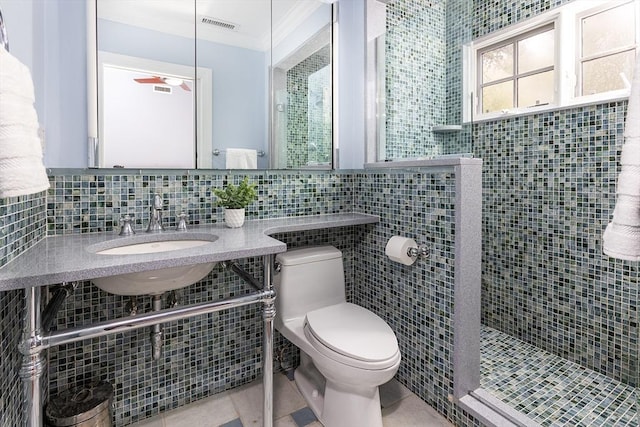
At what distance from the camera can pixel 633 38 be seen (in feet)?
5.99

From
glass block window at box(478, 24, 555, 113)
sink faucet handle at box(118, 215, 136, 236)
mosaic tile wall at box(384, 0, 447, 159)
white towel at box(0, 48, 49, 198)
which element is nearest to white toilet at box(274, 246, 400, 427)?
sink faucet handle at box(118, 215, 136, 236)

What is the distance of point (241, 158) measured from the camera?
1.85m

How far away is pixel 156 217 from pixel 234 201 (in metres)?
0.35

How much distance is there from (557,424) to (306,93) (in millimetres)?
2016

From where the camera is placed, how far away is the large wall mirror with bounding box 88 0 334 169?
1567 mm

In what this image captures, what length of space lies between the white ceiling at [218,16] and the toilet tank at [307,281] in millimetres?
1149

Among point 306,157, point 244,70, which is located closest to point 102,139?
point 244,70

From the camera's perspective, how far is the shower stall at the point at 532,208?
178cm

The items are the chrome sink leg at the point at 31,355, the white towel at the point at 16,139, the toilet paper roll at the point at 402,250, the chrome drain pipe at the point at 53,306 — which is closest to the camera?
the white towel at the point at 16,139

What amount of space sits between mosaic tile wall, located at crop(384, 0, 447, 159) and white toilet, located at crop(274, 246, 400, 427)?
796 millimetres

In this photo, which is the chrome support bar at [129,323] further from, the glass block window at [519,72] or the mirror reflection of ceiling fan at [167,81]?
the glass block window at [519,72]

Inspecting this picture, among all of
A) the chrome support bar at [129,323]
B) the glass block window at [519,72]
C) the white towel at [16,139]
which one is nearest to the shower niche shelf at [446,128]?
the glass block window at [519,72]

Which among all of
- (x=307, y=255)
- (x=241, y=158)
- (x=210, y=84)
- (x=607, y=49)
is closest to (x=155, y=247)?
(x=241, y=158)

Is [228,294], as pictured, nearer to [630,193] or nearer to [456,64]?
[630,193]
